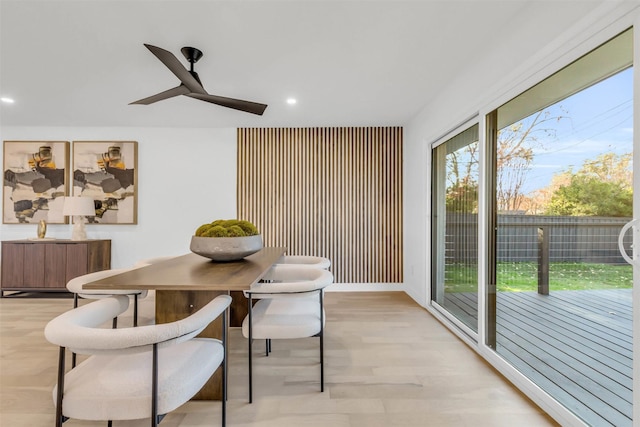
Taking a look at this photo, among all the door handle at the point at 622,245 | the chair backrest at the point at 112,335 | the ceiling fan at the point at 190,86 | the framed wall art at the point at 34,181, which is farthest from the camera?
the framed wall art at the point at 34,181

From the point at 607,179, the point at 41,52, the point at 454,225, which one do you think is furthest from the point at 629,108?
the point at 41,52

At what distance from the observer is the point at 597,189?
1482 mm

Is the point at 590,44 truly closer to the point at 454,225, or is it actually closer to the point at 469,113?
the point at 469,113

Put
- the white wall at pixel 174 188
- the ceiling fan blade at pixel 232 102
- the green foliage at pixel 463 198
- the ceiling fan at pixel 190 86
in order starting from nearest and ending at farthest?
the ceiling fan at pixel 190 86, the ceiling fan blade at pixel 232 102, the green foliage at pixel 463 198, the white wall at pixel 174 188

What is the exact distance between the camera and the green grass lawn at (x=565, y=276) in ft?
4.55

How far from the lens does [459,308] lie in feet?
9.86

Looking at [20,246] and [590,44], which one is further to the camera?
[20,246]

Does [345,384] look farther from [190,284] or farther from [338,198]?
[338,198]

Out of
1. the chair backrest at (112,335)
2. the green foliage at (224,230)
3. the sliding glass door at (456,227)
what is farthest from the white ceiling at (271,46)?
the chair backrest at (112,335)

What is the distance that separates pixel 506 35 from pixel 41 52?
3.49m

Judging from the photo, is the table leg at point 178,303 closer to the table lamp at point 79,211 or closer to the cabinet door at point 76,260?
the cabinet door at point 76,260

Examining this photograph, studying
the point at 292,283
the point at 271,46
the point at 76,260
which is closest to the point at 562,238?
the point at 292,283

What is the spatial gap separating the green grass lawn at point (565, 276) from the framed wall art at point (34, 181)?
550 cm

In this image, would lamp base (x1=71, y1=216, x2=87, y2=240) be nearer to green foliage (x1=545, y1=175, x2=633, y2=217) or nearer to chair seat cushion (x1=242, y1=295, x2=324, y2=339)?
chair seat cushion (x1=242, y1=295, x2=324, y2=339)
